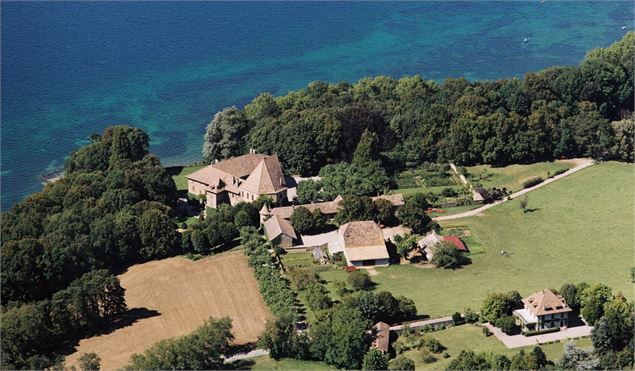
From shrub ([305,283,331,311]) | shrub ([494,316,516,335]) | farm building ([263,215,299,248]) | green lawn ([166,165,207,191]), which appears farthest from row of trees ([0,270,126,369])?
shrub ([494,316,516,335])

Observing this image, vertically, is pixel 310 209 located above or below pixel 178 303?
above

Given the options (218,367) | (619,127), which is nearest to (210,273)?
(218,367)

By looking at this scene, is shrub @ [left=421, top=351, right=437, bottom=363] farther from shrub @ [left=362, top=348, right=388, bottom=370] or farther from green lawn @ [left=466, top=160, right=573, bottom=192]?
→ green lawn @ [left=466, top=160, right=573, bottom=192]

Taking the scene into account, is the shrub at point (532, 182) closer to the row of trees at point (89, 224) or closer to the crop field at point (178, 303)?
the crop field at point (178, 303)

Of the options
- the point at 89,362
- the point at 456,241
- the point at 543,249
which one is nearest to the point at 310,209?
the point at 456,241

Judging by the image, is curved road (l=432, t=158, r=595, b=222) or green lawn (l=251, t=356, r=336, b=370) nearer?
green lawn (l=251, t=356, r=336, b=370)

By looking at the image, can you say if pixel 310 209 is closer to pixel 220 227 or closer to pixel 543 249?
pixel 220 227

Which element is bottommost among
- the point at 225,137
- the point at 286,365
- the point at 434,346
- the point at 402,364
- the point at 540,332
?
the point at 540,332
